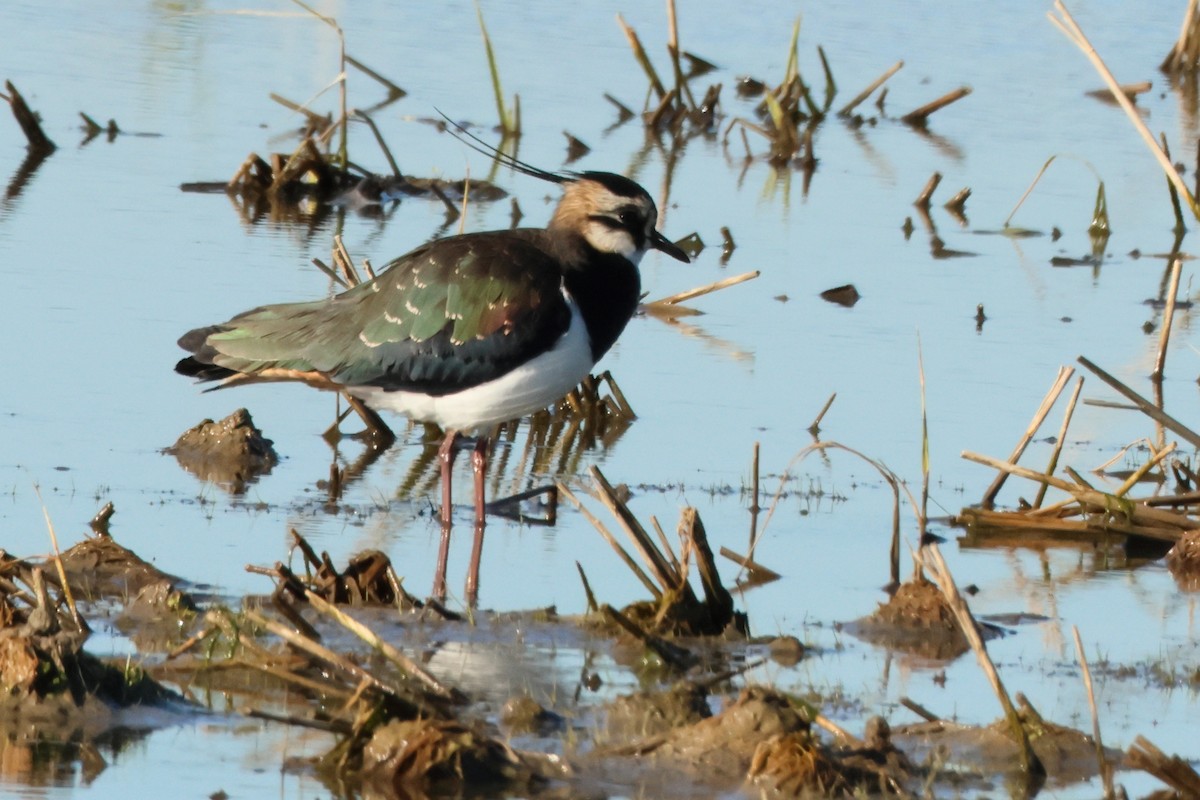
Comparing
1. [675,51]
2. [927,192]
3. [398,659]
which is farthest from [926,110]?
[398,659]

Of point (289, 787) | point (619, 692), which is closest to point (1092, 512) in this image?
point (619, 692)

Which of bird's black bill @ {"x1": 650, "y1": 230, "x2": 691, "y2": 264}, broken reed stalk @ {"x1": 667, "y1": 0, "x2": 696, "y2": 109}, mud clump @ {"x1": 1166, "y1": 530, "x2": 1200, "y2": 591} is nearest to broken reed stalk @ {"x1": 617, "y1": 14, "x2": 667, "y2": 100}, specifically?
broken reed stalk @ {"x1": 667, "y1": 0, "x2": 696, "y2": 109}

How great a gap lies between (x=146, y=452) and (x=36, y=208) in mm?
4142

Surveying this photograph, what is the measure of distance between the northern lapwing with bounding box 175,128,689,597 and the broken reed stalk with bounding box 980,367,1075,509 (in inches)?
58.6

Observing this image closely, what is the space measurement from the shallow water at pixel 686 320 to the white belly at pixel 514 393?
15.8 inches

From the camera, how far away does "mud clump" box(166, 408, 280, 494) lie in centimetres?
819

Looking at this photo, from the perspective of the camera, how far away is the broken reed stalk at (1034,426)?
7.73m

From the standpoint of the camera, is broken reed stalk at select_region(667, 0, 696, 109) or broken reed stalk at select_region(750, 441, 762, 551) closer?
broken reed stalk at select_region(750, 441, 762, 551)

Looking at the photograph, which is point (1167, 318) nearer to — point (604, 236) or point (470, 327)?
point (604, 236)

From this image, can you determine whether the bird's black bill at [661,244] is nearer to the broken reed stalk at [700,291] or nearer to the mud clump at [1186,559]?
the broken reed stalk at [700,291]

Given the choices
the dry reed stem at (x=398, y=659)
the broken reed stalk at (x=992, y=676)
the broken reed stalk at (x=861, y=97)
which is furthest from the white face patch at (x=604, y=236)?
the broken reed stalk at (x=861, y=97)

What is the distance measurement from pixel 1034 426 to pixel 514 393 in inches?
72.5

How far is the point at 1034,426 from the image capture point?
775 centimetres

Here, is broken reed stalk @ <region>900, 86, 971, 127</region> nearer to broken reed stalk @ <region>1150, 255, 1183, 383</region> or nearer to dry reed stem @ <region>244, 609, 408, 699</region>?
broken reed stalk @ <region>1150, 255, 1183, 383</region>
